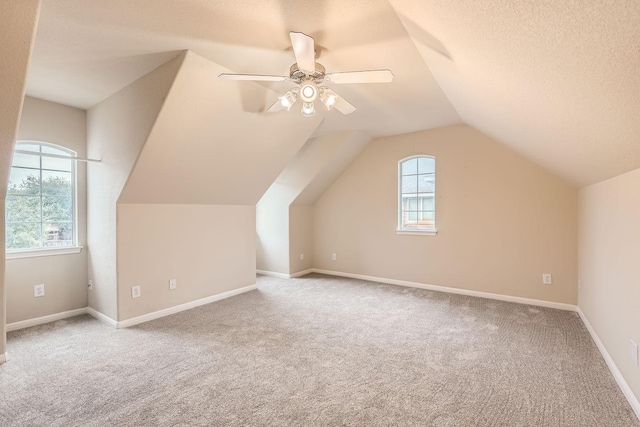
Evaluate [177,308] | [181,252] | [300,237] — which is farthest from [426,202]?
[177,308]

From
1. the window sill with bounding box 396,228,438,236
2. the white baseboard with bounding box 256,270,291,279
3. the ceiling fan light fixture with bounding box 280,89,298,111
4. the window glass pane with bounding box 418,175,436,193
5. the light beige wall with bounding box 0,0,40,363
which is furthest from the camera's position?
the white baseboard with bounding box 256,270,291,279

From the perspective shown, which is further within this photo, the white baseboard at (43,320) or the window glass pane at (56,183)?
the window glass pane at (56,183)

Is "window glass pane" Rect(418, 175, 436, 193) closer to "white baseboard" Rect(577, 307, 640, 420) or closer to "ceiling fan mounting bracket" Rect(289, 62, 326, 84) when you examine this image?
"white baseboard" Rect(577, 307, 640, 420)

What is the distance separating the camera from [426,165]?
15.5ft

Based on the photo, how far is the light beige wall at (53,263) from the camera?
3.18 m

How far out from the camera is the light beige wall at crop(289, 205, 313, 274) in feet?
17.8

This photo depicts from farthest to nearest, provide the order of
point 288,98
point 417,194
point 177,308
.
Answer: point 417,194, point 177,308, point 288,98

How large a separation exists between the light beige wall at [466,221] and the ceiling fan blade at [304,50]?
3.03 meters

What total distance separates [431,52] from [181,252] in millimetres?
3325

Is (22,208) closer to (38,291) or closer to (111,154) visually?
(38,291)

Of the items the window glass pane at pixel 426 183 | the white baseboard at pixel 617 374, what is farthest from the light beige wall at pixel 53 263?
the white baseboard at pixel 617 374

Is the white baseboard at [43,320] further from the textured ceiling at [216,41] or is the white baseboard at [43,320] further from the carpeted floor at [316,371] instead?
the textured ceiling at [216,41]

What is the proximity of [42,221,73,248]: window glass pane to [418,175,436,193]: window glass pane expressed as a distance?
183 inches

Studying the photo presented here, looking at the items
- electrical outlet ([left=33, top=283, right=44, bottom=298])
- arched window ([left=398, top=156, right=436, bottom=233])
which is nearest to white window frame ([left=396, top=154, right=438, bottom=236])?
arched window ([left=398, top=156, right=436, bottom=233])
